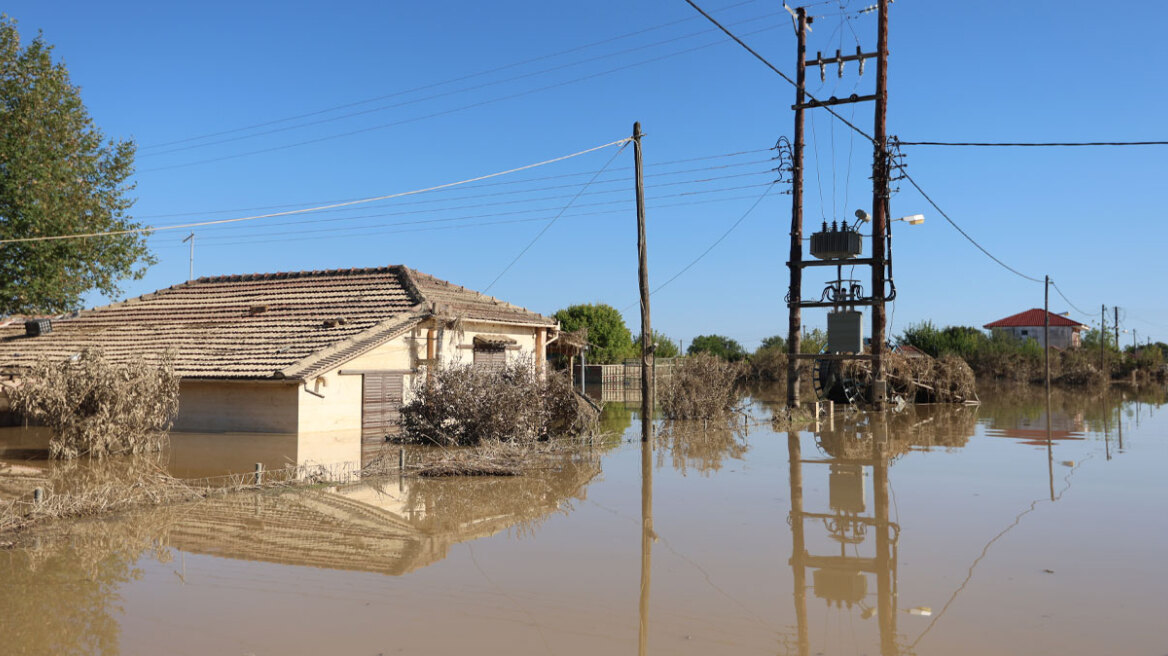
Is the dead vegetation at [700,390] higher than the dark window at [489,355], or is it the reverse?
the dark window at [489,355]

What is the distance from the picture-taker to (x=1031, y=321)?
81.2 meters

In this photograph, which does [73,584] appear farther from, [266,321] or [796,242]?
[796,242]

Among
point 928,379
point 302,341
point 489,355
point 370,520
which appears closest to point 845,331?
point 489,355

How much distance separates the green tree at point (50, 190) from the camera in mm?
26891

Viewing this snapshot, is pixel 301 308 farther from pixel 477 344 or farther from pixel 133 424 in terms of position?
pixel 133 424

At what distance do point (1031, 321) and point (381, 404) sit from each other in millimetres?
77002

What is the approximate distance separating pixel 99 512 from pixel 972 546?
33.8 feet

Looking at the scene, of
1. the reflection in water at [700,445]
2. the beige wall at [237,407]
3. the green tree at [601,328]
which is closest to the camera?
the reflection in water at [700,445]

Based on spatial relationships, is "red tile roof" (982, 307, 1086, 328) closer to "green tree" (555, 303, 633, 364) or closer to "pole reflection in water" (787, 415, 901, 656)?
"green tree" (555, 303, 633, 364)

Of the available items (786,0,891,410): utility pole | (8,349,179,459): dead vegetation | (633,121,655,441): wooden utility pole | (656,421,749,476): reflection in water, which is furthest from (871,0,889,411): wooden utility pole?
(8,349,179,459): dead vegetation

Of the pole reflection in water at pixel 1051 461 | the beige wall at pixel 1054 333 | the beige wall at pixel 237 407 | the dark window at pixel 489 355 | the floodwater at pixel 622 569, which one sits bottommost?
the floodwater at pixel 622 569

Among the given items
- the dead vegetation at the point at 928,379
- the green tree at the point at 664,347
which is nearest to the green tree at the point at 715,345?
the green tree at the point at 664,347

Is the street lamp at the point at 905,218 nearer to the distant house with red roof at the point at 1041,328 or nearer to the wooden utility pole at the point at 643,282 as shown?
the wooden utility pole at the point at 643,282

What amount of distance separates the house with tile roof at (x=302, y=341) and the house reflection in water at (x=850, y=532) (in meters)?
9.03
